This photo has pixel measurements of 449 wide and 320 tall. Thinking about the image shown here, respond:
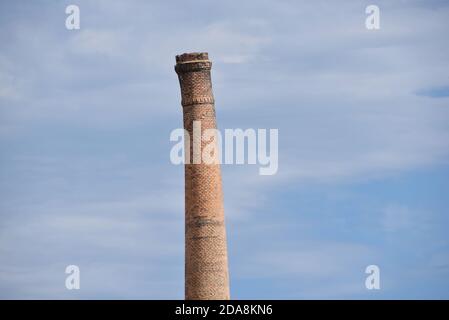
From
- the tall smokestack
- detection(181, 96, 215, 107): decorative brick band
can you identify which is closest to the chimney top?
the tall smokestack

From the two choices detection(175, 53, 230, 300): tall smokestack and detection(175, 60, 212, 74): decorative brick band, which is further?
detection(175, 60, 212, 74): decorative brick band

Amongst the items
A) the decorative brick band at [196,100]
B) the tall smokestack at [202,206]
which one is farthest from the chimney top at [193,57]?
the decorative brick band at [196,100]

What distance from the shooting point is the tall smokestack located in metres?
Result: 32.7

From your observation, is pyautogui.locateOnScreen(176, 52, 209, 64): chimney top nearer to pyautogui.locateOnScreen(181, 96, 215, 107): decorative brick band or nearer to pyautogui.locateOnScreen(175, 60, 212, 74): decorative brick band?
pyautogui.locateOnScreen(175, 60, 212, 74): decorative brick band

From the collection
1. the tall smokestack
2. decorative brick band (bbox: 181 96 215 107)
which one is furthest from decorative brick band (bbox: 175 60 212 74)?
decorative brick band (bbox: 181 96 215 107)

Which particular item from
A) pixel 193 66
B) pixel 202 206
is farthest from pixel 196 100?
pixel 202 206

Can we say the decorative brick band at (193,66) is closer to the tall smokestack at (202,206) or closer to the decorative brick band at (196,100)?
the tall smokestack at (202,206)

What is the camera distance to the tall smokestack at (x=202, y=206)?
32.7m

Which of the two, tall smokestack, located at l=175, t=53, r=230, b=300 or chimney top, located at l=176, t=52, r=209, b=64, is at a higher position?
chimney top, located at l=176, t=52, r=209, b=64

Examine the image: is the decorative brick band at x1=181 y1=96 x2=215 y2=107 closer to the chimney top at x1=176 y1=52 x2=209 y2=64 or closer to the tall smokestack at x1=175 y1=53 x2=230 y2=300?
the tall smokestack at x1=175 y1=53 x2=230 y2=300
